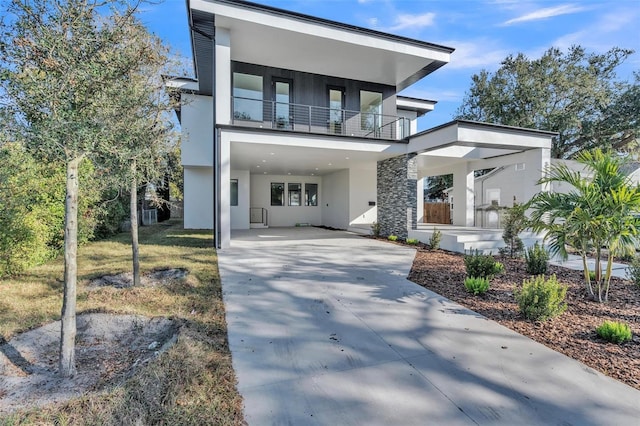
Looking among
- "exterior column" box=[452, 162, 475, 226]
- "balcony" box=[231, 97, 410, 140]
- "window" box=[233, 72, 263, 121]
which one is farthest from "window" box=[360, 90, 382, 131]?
"exterior column" box=[452, 162, 475, 226]

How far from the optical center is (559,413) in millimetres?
2256

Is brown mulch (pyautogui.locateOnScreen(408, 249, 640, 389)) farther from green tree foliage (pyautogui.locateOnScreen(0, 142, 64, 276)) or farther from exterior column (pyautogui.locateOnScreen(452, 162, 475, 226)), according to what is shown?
exterior column (pyautogui.locateOnScreen(452, 162, 475, 226))

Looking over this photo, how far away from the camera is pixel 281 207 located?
18531 millimetres

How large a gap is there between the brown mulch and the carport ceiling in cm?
593

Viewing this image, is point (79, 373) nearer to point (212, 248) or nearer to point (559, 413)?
point (559, 413)

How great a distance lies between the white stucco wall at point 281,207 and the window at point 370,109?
22.8ft

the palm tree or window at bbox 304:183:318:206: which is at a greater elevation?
window at bbox 304:183:318:206

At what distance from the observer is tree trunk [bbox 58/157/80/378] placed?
103 inches

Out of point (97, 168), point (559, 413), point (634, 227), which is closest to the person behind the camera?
point (559, 413)

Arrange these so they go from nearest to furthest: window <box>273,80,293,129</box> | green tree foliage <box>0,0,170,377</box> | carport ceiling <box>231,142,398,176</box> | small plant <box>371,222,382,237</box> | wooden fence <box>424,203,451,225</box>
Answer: green tree foliage <box>0,0,170,377</box>
carport ceiling <box>231,142,398,176</box>
window <box>273,80,293,129</box>
small plant <box>371,222,382,237</box>
wooden fence <box>424,203,451,225</box>

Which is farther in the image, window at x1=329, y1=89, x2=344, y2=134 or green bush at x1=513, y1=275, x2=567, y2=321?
window at x1=329, y1=89, x2=344, y2=134

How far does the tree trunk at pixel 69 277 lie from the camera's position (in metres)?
2.61

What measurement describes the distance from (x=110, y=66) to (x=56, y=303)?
366 centimetres

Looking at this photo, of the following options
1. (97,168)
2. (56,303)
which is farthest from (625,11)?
(56,303)
